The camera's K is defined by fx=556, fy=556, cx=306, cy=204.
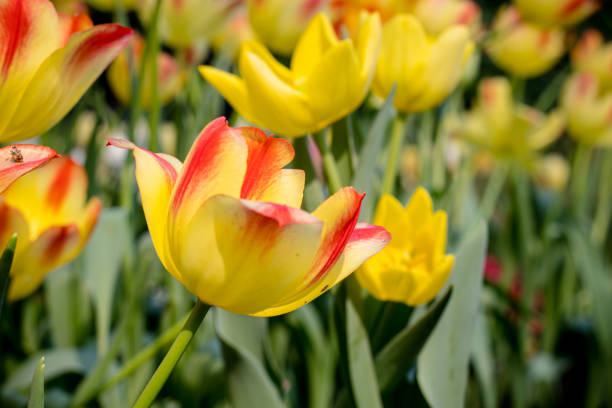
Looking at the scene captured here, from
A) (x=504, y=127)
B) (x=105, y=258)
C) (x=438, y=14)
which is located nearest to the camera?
(x=105, y=258)

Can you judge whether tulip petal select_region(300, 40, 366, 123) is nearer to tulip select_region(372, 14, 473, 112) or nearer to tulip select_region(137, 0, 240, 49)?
tulip select_region(372, 14, 473, 112)

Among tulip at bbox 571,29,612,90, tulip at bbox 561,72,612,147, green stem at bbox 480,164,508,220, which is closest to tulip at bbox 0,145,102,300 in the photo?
green stem at bbox 480,164,508,220

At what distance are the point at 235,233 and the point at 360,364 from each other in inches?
6.5

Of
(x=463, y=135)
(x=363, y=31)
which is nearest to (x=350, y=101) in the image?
(x=363, y=31)

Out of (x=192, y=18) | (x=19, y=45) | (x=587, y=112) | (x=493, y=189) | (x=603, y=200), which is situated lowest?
(x=603, y=200)

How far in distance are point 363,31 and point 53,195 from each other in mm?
246

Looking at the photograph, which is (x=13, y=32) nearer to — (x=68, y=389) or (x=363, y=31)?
(x=363, y=31)

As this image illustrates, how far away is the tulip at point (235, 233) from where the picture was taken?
0.57 feet

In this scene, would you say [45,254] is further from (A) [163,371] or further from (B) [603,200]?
(B) [603,200]

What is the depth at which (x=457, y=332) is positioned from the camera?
0.35 meters

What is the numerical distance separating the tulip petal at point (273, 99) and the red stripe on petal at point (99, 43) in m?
0.07

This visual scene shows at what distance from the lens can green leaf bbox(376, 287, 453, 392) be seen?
310mm

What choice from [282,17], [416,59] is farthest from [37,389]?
[282,17]

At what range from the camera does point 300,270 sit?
0.59ft
